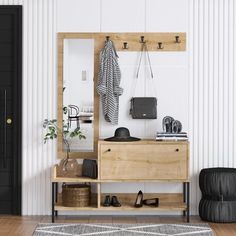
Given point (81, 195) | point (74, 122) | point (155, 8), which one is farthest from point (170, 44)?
point (81, 195)

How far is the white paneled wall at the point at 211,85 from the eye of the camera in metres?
6.50

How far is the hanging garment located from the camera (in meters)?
6.38

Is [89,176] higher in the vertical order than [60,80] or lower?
lower

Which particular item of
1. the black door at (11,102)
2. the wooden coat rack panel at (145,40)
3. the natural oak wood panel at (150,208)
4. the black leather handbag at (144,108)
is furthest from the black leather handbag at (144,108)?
the black door at (11,102)

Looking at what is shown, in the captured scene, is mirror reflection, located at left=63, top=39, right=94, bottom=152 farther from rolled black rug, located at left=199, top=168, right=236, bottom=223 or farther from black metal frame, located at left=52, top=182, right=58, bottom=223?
rolled black rug, located at left=199, top=168, right=236, bottom=223

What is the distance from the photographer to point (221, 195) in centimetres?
612

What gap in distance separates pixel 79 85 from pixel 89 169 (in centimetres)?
86

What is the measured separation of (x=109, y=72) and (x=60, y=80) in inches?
20.1

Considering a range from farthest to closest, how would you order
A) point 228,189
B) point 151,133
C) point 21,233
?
point 151,133 < point 228,189 < point 21,233

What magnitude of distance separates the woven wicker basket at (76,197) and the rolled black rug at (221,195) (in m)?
1.16

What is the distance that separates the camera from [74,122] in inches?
255

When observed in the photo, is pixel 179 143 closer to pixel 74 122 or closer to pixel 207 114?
pixel 207 114

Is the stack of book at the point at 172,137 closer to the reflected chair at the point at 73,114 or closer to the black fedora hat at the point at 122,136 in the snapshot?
the black fedora hat at the point at 122,136

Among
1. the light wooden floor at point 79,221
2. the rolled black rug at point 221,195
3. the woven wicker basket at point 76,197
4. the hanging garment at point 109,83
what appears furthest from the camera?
the hanging garment at point 109,83
